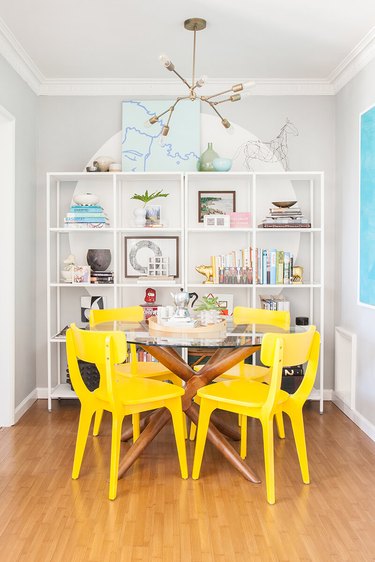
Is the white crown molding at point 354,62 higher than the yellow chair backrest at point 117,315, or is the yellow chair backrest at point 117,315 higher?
the white crown molding at point 354,62

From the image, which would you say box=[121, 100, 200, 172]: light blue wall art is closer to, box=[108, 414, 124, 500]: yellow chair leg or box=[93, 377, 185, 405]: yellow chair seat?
box=[93, 377, 185, 405]: yellow chair seat

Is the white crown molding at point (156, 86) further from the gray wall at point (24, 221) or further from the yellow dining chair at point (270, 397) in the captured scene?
the yellow dining chair at point (270, 397)

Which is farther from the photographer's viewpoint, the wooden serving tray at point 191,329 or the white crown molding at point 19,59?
the white crown molding at point 19,59

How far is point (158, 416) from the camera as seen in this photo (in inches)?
133

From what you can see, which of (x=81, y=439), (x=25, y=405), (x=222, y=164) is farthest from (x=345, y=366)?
(x=25, y=405)

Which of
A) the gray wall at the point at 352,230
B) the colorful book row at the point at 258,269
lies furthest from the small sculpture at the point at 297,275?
the gray wall at the point at 352,230

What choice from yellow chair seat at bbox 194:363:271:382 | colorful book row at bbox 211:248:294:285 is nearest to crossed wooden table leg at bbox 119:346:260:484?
yellow chair seat at bbox 194:363:271:382

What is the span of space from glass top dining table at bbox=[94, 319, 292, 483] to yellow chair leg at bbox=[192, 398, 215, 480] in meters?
0.17

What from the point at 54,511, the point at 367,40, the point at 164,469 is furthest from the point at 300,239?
the point at 54,511

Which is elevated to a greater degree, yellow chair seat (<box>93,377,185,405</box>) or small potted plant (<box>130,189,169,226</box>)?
small potted plant (<box>130,189,169,226</box>)

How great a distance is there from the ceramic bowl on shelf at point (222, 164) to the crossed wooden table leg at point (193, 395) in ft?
5.52

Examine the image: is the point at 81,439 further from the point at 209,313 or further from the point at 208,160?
the point at 208,160

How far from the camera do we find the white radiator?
4.14m

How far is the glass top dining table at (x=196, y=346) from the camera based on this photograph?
2943mm
